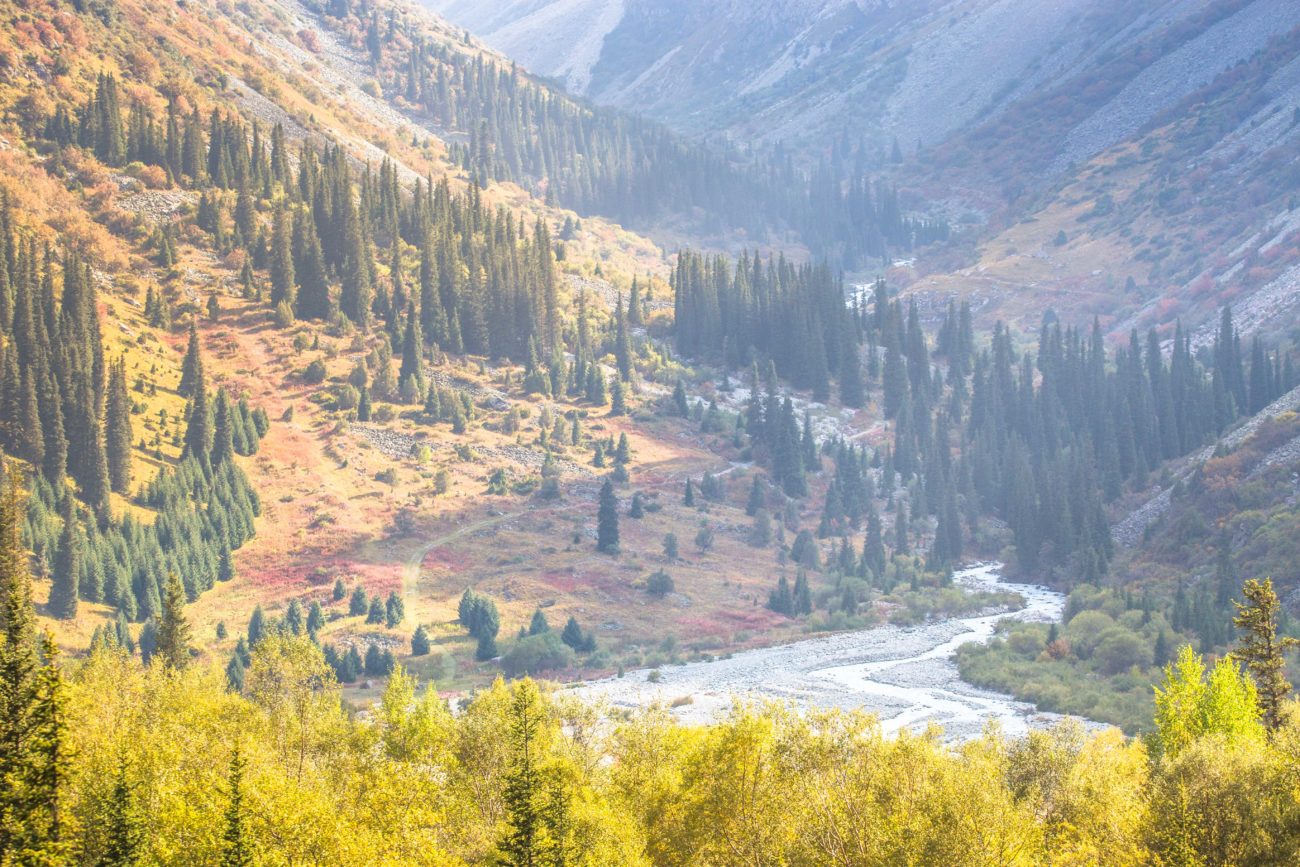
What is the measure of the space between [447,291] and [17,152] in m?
54.3

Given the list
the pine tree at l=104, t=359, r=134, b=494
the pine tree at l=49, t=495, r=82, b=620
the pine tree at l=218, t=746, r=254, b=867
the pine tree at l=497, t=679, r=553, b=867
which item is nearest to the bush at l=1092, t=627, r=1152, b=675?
the pine tree at l=497, t=679, r=553, b=867

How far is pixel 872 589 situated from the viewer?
13925 centimetres

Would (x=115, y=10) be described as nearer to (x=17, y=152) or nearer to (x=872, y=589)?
(x=17, y=152)

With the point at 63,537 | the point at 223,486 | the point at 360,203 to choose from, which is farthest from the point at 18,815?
the point at 360,203

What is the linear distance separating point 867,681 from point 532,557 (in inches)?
1611

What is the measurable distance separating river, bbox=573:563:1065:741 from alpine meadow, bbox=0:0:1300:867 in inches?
27.6

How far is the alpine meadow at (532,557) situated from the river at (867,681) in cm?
70

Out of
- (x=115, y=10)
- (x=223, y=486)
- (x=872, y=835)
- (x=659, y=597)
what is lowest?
(x=872, y=835)

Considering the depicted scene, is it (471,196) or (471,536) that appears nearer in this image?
(471,536)

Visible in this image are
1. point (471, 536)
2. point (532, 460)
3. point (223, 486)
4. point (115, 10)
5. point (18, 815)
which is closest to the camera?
point (18, 815)

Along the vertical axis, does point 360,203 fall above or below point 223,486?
above

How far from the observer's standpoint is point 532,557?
430 feet

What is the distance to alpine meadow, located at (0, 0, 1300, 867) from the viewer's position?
43531 millimetres

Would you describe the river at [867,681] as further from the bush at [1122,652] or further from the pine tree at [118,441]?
the pine tree at [118,441]
